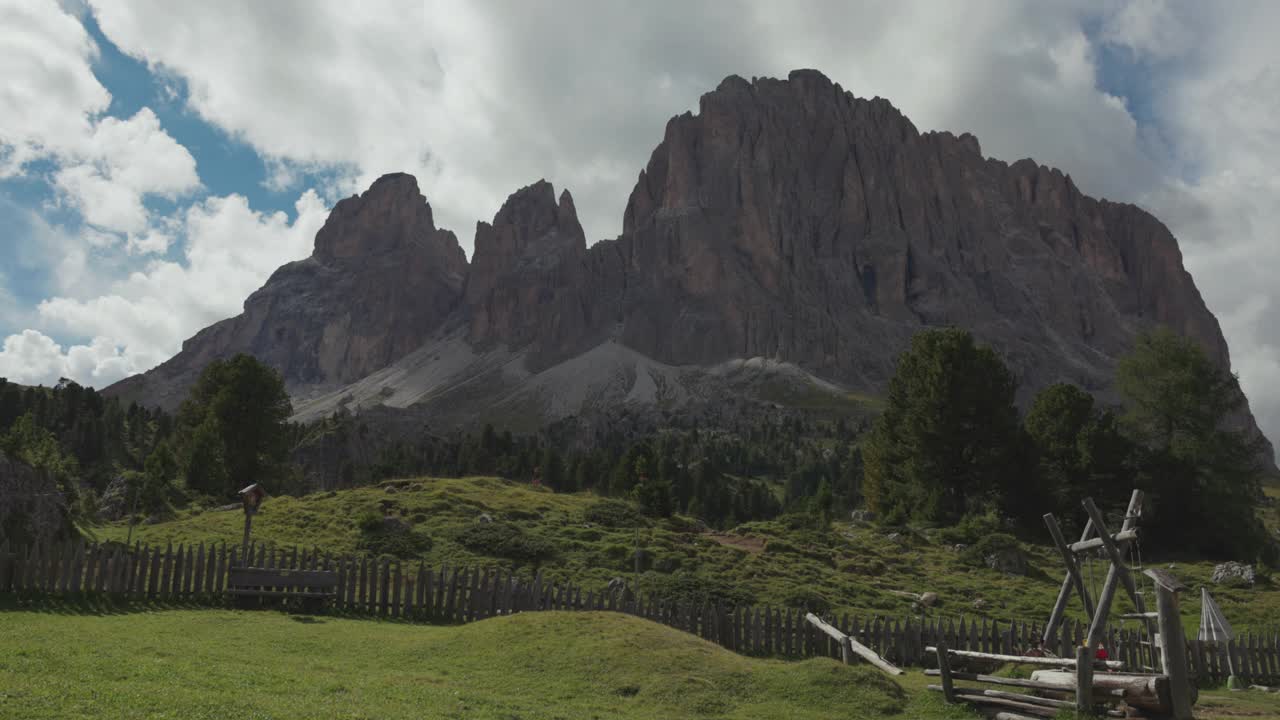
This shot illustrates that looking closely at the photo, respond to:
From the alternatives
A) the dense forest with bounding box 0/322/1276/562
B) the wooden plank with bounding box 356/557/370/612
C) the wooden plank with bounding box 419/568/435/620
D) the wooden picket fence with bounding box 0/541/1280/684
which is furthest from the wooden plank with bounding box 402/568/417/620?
the dense forest with bounding box 0/322/1276/562

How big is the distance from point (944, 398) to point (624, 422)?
11983 centimetres

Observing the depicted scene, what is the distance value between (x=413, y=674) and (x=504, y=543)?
2005 centimetres

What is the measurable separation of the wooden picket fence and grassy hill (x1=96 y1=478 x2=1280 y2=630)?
706 cm

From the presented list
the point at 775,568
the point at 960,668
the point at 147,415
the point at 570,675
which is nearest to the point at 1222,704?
the point at 960,668

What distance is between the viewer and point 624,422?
6629 inches

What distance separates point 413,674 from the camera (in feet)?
44.3

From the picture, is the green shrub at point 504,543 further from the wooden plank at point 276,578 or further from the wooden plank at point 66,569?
the wooden plank at point 66,569

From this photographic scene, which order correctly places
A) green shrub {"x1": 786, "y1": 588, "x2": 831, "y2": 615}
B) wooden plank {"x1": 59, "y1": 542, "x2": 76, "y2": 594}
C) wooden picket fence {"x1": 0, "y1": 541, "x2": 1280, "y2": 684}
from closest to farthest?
wooden plank {"x1": 59, "y1": 542, "x2": 76, "y2": 594} → wooden picket fence {"x1": 0, "y1": 541, "x2": 1280, "y2": 684} → green shrub {"x1": 786, "y1": 588, "x2": 831, "y2": 615}

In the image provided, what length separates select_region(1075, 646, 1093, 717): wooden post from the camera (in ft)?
37.9

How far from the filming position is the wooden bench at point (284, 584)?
21.2 metres

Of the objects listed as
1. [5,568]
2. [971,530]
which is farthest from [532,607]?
[971,530]

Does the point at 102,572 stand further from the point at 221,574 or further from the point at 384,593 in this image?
the point at 384,593

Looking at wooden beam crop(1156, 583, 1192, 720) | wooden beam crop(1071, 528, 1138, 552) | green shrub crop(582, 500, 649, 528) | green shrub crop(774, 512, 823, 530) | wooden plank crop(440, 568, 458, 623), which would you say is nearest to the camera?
wooden beam crop(1156, 583, 1192, 720)

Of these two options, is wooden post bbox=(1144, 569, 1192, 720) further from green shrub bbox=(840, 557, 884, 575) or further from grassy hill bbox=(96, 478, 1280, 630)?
green shrub bbox=(840, 557, 884, 575)
